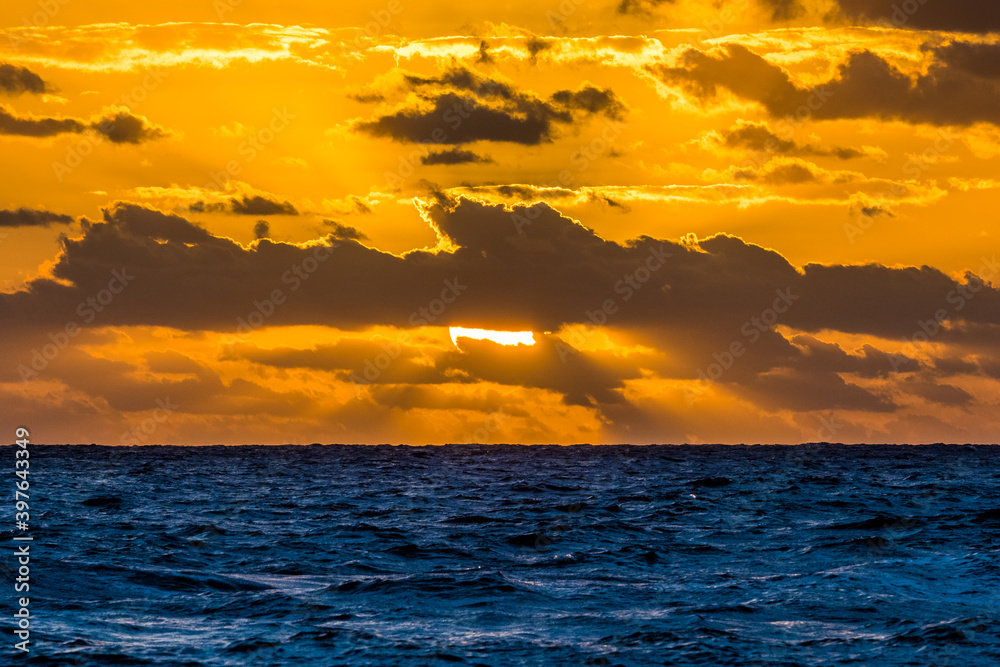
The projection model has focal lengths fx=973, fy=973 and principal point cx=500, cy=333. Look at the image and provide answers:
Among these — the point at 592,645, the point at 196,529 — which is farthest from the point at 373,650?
the point at 196,529

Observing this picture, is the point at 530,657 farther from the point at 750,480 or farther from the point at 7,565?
the point at 750,480

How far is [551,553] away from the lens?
111 feet

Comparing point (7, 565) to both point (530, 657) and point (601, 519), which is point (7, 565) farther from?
point (601, 519)

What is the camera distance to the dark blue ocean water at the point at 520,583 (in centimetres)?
2033

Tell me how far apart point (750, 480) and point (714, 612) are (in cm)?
5474

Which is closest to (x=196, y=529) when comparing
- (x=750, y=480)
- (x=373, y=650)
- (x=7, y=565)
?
(x=7, y=565)

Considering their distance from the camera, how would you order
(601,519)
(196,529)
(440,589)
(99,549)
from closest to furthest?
→ (440,589), (99,549), (196,529), (601,519)

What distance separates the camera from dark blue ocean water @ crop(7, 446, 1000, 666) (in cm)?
2033

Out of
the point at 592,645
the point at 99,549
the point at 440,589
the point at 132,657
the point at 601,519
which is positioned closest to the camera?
the point at 132,657

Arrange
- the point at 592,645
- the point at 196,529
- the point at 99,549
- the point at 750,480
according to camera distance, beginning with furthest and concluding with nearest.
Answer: the point at 750,480 < the point at 196,529 < the point at 99,549 < the point at 592,645

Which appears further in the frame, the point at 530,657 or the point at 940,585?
the point at 940,585

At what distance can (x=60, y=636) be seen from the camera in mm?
20750

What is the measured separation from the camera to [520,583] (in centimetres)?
2795

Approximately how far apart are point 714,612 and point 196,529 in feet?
79.7
